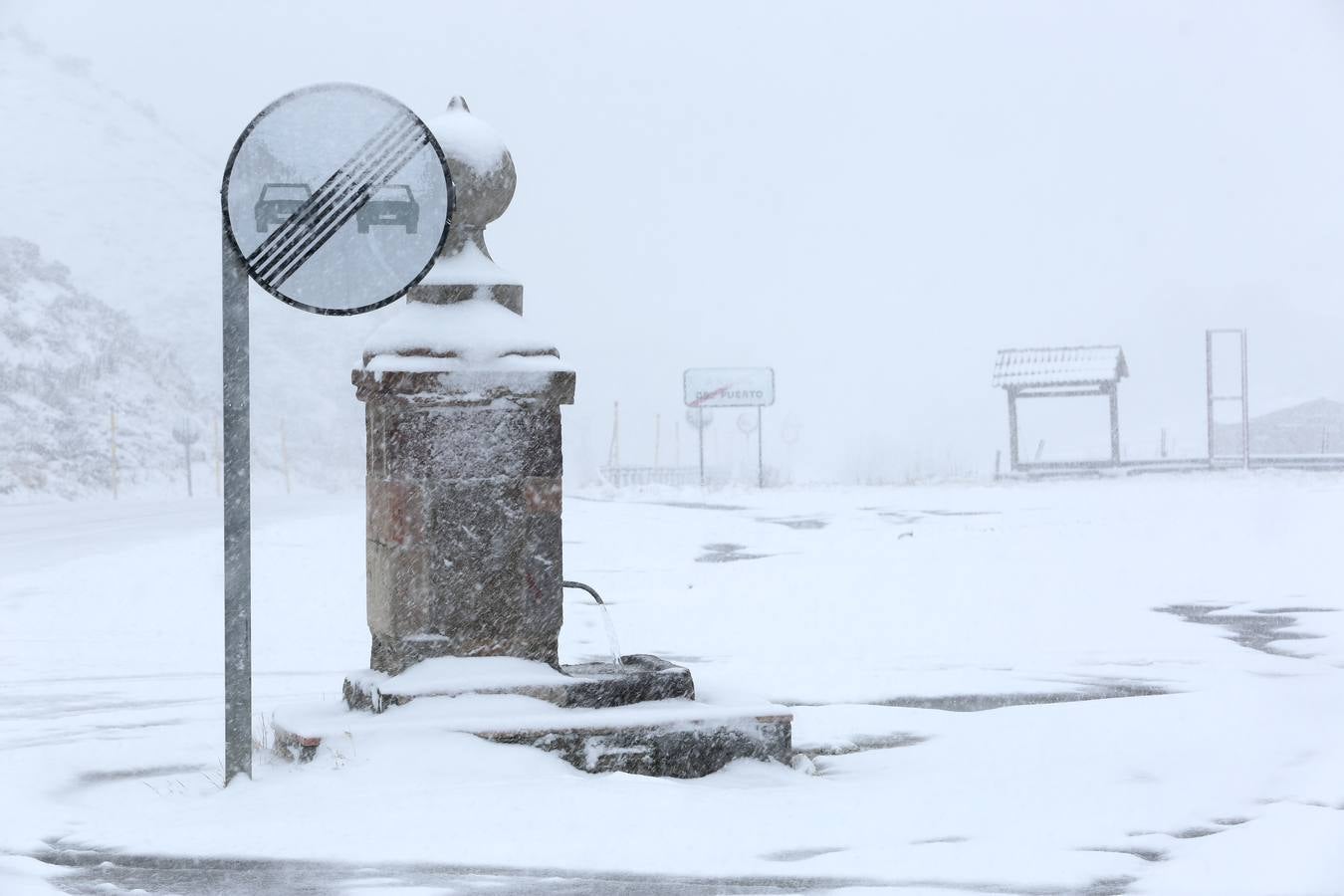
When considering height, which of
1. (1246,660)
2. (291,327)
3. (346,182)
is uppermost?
(291,327)

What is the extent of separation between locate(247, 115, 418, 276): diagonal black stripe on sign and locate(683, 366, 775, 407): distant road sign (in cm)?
3770

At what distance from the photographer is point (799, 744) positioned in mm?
6250

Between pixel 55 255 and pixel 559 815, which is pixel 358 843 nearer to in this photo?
pixel 559 815

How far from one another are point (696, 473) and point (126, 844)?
5141 cm

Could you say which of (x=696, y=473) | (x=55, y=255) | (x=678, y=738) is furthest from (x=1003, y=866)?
(x=55, y=255)

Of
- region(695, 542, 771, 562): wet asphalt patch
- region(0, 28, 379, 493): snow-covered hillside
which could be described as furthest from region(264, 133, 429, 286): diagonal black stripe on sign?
region(0, 28, 379, 493): snow-covered hillside

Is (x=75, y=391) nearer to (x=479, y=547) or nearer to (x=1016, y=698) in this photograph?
(x=1016, y=698)

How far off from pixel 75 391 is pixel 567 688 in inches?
2155

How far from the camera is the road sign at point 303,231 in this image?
499 cm

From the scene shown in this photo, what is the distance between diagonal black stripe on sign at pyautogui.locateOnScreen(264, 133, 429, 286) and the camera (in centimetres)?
508

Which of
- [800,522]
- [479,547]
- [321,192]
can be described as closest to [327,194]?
[321,192]

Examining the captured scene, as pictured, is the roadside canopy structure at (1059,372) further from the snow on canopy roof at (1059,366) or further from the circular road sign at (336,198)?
the circular road sign at (336,198)

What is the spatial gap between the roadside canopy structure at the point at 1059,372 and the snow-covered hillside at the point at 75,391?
93.2 feet

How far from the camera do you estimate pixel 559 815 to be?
4.56 metres
